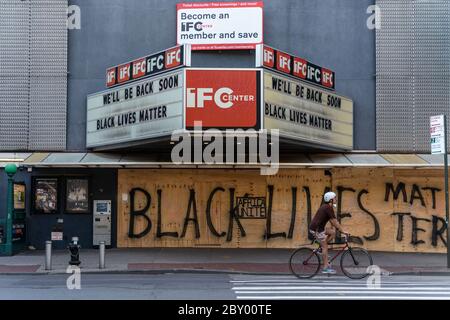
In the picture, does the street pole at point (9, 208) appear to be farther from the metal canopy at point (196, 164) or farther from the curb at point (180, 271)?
the curb at point (180, 271)

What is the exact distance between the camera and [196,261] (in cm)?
1603

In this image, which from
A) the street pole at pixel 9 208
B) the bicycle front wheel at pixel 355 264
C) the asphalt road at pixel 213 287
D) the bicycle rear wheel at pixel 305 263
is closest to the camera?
the asphalt road at pixel 213 287

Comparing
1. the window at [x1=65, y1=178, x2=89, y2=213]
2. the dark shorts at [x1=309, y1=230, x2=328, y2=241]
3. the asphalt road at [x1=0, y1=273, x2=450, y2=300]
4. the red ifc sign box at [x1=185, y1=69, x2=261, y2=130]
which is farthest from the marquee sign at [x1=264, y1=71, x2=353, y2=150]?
the window at [x1=65, y1=178, x2=89, y2=213]

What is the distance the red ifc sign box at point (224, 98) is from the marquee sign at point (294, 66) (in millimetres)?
507

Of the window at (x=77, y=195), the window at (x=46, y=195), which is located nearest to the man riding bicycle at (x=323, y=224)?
the window at (x=77, y=195)

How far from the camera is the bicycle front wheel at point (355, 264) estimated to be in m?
12.8

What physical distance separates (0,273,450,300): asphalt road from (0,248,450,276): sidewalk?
0.50 metres

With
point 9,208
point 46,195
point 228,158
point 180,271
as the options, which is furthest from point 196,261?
point 46,195

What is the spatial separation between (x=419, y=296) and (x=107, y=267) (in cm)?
787

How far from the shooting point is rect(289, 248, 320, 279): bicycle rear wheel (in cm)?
1292

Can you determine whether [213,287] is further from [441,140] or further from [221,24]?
[221,24]

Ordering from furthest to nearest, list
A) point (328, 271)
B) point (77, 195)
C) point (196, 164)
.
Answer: point (77, 195), point (196, 164), point (328, 271)

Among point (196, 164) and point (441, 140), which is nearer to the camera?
point (441, 140)

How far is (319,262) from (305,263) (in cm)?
33
